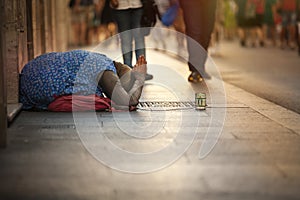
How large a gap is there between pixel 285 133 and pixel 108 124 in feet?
4.76

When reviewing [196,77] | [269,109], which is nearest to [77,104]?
Answer: [269,109]

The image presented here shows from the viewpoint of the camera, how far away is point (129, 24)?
32.2 ft

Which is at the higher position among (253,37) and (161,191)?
(161,191)

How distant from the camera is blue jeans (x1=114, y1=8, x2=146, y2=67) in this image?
9750mm

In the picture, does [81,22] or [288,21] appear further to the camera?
[81,22]

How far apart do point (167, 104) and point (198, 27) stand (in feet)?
9.07

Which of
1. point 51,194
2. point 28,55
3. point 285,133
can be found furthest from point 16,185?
point 28,55

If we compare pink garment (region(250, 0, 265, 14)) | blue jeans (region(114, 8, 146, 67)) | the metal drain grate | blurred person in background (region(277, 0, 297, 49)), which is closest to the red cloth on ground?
the metal drain grate

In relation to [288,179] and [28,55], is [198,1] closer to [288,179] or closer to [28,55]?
[28,55]

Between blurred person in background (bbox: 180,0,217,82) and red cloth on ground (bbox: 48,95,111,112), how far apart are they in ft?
10.9

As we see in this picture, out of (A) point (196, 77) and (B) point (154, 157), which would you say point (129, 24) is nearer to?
(A) point (196, 77)

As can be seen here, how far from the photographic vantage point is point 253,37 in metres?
23.5

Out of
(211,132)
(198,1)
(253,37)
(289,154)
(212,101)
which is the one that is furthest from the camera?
(253,37)

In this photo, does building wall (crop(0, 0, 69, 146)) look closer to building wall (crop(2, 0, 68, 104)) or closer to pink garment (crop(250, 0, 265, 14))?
building wall (crop(2, 0, 68, 104))
